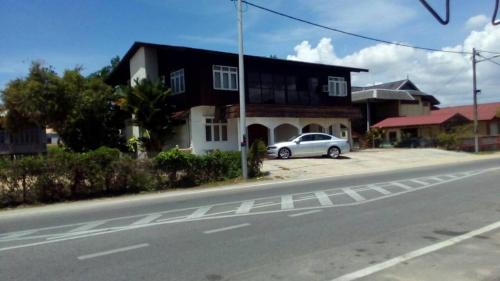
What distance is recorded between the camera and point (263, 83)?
108 feet

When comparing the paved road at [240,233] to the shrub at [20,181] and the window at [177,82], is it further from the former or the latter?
the window at [177,82]

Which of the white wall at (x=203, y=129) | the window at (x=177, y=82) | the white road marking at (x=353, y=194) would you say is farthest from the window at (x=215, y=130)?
the white road marking at (x=353, y=194)

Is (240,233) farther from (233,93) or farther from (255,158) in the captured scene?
(233,93)

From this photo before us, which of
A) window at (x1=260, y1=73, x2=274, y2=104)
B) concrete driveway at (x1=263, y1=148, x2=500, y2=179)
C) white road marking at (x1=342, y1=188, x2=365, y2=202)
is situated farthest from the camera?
window at (x1=260, y1=73, x2=274, y2=104)

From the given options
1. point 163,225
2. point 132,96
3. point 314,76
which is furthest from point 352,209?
point 314,76

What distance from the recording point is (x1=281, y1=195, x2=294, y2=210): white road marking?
11.6 metres

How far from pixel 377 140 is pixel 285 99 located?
15.2 meters

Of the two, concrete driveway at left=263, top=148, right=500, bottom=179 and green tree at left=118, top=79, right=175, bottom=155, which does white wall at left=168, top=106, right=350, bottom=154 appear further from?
concrete driveway at left=263, top=148, right=500, bottom=179

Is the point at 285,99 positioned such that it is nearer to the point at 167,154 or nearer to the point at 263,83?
the point at 263,83

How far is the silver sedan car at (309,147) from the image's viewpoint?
28219 mm

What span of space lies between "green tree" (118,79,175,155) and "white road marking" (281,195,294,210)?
1600 centimetres

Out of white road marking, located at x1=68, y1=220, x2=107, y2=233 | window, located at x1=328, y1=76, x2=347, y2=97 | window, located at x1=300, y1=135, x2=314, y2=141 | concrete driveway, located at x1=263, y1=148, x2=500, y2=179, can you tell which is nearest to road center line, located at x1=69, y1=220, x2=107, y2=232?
white road marking, located at x1=68, y1=220, x2=107, y2=233

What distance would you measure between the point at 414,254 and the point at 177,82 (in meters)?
26.0

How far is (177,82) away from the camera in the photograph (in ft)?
103
